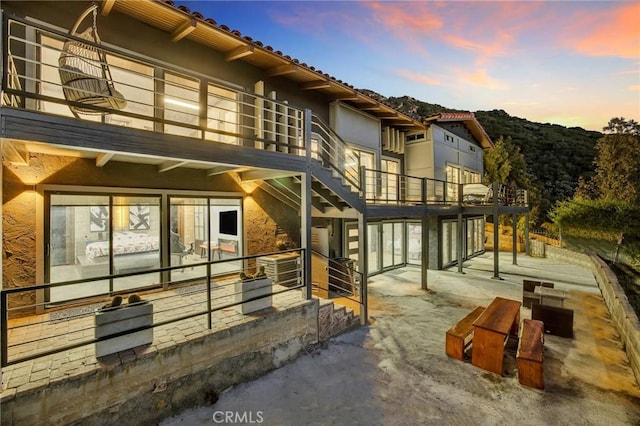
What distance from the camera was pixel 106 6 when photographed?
499 centimetres

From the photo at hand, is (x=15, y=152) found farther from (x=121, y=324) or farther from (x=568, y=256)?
(x=568, y=256)

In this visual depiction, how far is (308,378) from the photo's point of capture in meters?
4.46

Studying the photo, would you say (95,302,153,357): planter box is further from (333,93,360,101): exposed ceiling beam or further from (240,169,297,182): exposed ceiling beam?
(333,93,360,101): exposed ceiling beam

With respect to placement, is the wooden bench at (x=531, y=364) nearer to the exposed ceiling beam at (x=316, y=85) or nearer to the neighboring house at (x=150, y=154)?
the neighboring house at (x=150, y=154)

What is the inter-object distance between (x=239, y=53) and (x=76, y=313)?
6.06 meters

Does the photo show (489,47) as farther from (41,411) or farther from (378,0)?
(41,411)

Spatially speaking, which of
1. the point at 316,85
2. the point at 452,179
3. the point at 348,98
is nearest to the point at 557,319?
the point at 348,98

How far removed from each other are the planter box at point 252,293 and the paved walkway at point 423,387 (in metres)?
1.09

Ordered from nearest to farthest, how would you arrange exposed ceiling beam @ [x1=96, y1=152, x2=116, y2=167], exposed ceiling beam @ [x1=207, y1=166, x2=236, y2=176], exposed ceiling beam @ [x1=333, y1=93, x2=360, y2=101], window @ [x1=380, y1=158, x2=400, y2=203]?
exposed ceiling beam @ [x1=96, y1=152, x2=116, y2=167], exposed ceiling beam @ [x1=207, y1=166, x2=236, y2=176], exposed ceiling beam @ [x1=333, y1=93, x2=360, y2=101], window @ [x1=380, y1=158, x2=400, y2=203]

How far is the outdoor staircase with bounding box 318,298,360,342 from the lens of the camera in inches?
220

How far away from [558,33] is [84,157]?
561 inches

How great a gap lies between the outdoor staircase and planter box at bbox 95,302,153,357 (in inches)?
117

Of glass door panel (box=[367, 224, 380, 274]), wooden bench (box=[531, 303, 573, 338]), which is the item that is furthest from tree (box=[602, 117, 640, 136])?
wooden bench (box=[531, 303, 573, 338])

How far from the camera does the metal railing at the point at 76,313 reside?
2998mm
